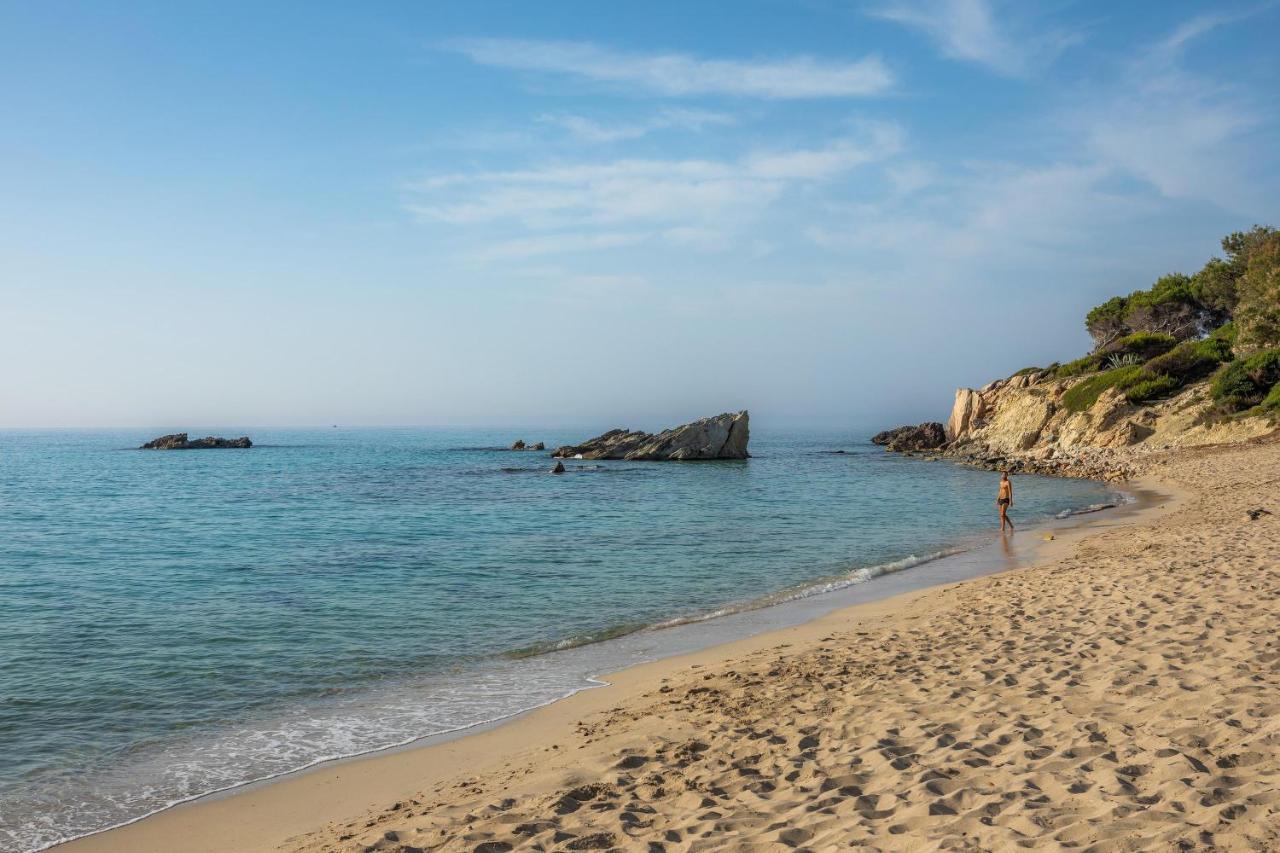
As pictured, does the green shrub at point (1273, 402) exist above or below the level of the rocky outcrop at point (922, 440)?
above

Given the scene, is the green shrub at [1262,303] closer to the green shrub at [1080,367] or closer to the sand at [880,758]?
the green shrub at [1080,367]

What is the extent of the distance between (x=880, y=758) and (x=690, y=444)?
6604cm

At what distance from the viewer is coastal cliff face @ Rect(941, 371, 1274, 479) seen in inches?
1722

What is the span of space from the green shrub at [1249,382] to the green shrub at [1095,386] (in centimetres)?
809

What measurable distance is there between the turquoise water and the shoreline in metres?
0.32

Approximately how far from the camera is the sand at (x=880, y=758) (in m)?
5.41

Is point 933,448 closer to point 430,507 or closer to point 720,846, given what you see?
point 430,507

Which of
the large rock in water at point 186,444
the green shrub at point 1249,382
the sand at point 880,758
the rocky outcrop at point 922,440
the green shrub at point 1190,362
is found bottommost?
the sand at point 880,758

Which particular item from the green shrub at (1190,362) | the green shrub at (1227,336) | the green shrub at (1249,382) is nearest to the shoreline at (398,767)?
the green shrub at (1249,382)

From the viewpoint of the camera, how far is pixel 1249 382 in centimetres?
4366

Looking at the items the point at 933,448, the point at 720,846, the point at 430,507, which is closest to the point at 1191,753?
the point at 720,846

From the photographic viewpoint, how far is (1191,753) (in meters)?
6.04

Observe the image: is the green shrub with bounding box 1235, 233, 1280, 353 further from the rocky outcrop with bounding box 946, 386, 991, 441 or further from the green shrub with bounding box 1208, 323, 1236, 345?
the rocky outcrop with bounding box 946, 386, 991, 441

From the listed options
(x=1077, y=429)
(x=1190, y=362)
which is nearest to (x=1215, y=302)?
(x=1190, y=362)
